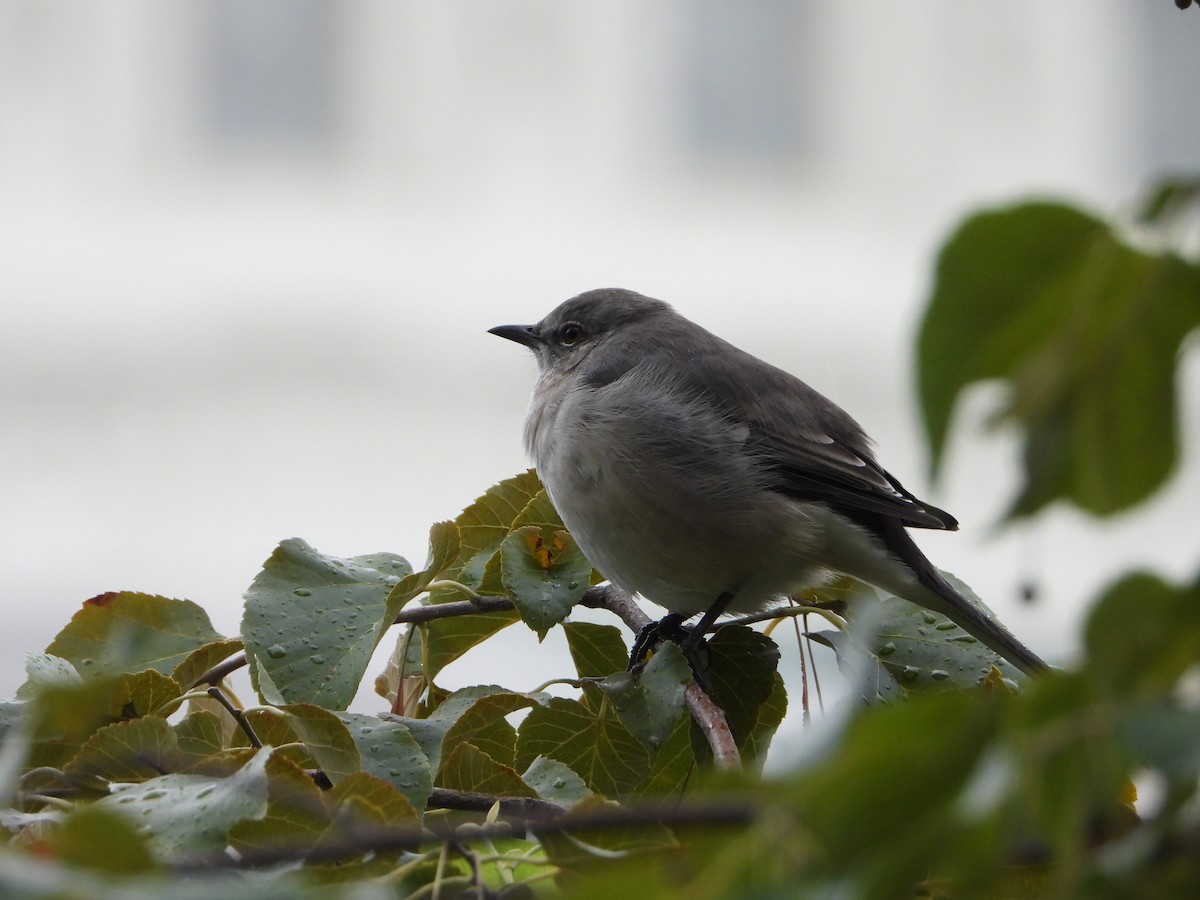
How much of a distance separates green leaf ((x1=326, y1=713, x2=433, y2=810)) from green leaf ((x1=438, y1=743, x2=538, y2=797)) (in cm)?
5

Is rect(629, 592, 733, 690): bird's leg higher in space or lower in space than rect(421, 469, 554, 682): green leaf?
lower

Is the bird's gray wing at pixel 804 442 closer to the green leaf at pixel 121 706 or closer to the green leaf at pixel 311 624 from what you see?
the green leaf at pixel 311 624

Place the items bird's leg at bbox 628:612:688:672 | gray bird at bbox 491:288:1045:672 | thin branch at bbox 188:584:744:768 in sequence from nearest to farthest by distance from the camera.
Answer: thin branch at bbox 188:584:744:768 < bird's leg at bbox 628:612:688:672 < gray bird at bbox 491:288:1045:672

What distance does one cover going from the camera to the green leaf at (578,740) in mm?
1465

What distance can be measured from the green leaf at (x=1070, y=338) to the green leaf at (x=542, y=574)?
1.07 metres

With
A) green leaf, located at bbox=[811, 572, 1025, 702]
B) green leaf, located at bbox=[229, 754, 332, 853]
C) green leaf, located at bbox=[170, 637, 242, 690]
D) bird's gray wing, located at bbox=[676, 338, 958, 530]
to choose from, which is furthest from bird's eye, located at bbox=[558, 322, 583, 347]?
green leaf, located at bbox=[229, 754, 332, 853]

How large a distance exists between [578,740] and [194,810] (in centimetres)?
58

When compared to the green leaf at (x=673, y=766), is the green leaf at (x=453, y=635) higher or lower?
higher

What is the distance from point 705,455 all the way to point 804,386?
369 mm

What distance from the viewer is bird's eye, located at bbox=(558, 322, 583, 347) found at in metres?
3.46

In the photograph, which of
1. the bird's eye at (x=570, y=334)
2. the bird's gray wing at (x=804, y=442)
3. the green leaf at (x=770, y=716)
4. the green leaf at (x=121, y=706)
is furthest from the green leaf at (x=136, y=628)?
the bird's eye at (x=570, y=334)

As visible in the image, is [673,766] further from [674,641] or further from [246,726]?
[246,726]

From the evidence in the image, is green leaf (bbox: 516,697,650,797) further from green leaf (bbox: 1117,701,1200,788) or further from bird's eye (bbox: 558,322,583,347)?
bird's eye (bbox: 558,322,583,347)

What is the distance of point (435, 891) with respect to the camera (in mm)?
877
